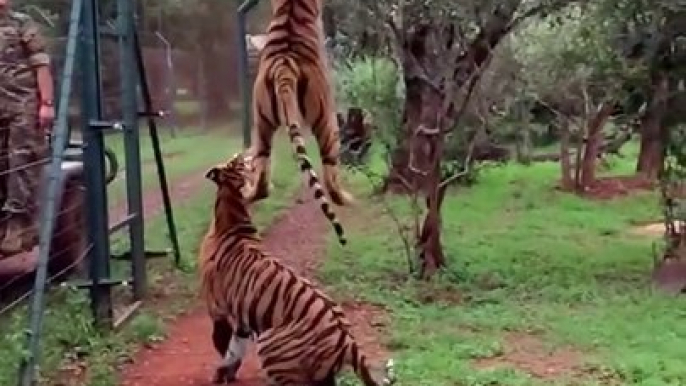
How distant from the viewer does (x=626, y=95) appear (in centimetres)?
946

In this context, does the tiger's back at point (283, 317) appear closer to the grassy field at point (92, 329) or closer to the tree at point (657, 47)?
the grassy field at point (92, 329)

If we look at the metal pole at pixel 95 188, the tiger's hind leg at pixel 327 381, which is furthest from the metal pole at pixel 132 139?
the tiger's hind leg at pixel 327 381

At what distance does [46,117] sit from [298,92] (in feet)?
6.92

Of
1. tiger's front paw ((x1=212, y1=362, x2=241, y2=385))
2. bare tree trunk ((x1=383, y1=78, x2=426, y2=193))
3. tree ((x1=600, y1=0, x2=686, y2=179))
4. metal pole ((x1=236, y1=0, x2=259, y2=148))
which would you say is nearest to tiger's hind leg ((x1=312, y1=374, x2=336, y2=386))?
tiger's front paw ((x1=212, y1=362, x2=241, y2=385))

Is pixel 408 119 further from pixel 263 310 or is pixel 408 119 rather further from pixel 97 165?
pixel 263 310

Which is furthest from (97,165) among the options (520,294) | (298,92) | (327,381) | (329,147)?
(520,294)

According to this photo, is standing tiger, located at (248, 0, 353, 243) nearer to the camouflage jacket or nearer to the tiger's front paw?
the tiger's front paw

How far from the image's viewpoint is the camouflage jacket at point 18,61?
7.11 meters

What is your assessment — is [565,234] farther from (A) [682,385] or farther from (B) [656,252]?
(A) [682,385]

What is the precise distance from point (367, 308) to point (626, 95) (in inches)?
109

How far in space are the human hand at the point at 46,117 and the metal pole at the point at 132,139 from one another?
1.81ft

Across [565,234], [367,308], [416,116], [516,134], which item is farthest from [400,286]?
[516,134]

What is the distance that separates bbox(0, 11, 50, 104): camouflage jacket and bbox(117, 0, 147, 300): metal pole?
2.08ft

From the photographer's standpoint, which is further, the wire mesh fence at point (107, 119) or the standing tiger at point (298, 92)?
the wire mesh fence at point (107, 119)
